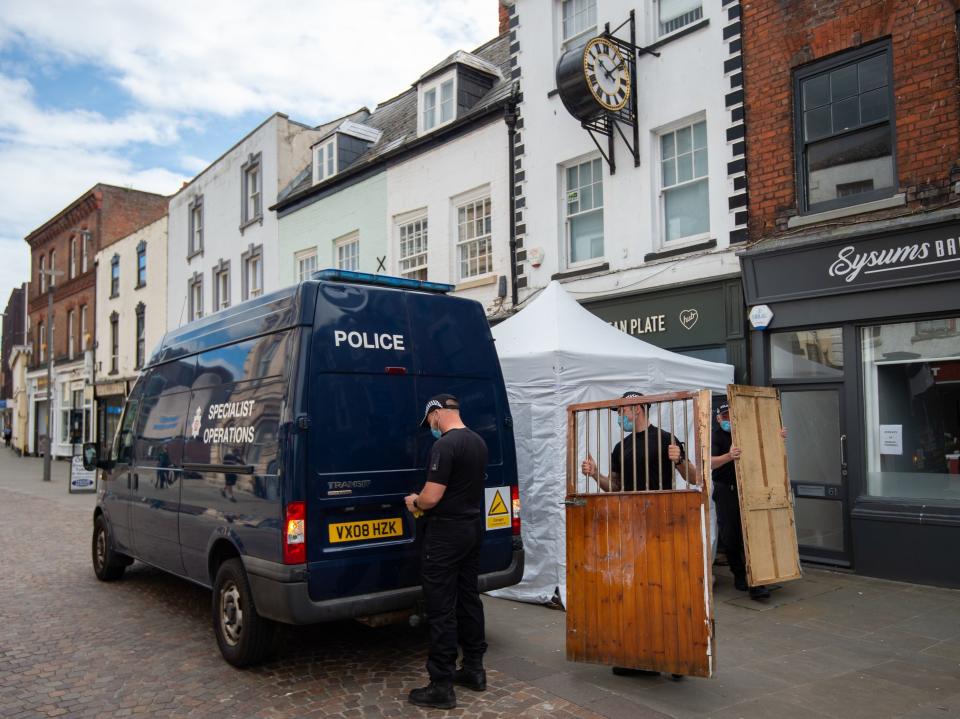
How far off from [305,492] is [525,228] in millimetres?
8425

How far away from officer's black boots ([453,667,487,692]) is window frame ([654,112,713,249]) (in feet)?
22.2

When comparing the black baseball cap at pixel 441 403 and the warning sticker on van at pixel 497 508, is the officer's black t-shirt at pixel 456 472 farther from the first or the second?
the warning sticker on van at pixel 497 508

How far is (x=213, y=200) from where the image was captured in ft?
75.9

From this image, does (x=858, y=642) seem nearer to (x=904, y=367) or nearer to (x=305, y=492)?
(x=904, y=367)

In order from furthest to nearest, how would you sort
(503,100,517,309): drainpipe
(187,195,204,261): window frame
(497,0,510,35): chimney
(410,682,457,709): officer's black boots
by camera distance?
(187,195,204,261): window frame → (497,0,510,35): chimney → (503,100,517,309): drainpipe → (410,682,457,709): officer's black boots

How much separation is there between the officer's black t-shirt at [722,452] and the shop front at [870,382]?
171 centimetres

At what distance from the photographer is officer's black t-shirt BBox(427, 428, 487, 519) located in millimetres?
4758

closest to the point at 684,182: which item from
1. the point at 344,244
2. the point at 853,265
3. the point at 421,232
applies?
the point at 853,265

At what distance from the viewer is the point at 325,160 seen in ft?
59.3

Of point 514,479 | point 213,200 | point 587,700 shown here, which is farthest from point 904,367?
point 213,200

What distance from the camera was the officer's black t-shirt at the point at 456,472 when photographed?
4758 mm

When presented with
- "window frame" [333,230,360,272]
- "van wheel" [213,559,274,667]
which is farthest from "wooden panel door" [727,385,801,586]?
"window frame" [333,230,360,272]

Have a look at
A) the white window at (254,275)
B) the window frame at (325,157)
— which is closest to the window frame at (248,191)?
the white window at (254,275)

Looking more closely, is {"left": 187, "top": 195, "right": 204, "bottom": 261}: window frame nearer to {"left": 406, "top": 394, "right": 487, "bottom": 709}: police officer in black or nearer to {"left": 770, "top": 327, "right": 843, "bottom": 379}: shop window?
{"left": 770, "top": 327, "right": 843, "bottom": 379}: shop window
